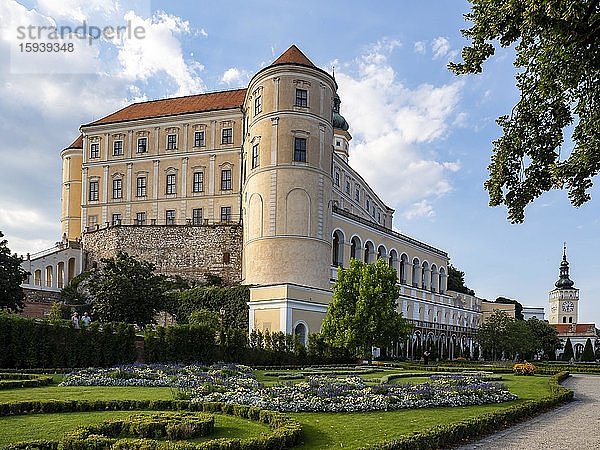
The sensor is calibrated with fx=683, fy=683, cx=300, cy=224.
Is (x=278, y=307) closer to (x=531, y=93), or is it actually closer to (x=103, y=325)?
(x=103, y=325)

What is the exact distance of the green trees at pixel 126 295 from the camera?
4225cm

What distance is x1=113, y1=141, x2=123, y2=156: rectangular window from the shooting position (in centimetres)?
6888

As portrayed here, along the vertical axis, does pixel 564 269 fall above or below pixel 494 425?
above

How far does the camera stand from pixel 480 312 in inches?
3524

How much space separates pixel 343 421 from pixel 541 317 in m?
144

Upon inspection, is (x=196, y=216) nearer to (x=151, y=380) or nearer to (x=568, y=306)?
(x=151, y=380)

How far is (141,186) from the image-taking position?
67375 mm

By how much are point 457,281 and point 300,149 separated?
63.8 m

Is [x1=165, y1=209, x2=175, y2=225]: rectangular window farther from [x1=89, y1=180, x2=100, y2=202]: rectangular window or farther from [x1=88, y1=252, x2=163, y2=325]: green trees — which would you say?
[x1=88, y1=252, x2=163, y2=325]: green trees

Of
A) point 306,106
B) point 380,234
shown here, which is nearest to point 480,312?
point 380,234

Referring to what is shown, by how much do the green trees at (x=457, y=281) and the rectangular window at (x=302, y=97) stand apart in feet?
188

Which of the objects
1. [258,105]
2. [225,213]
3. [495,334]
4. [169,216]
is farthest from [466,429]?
[495,334]

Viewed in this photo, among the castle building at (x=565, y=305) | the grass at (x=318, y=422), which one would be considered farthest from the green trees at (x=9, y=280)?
the castle building at (x=565, y=305)

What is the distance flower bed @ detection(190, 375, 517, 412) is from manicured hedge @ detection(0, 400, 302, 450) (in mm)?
794
